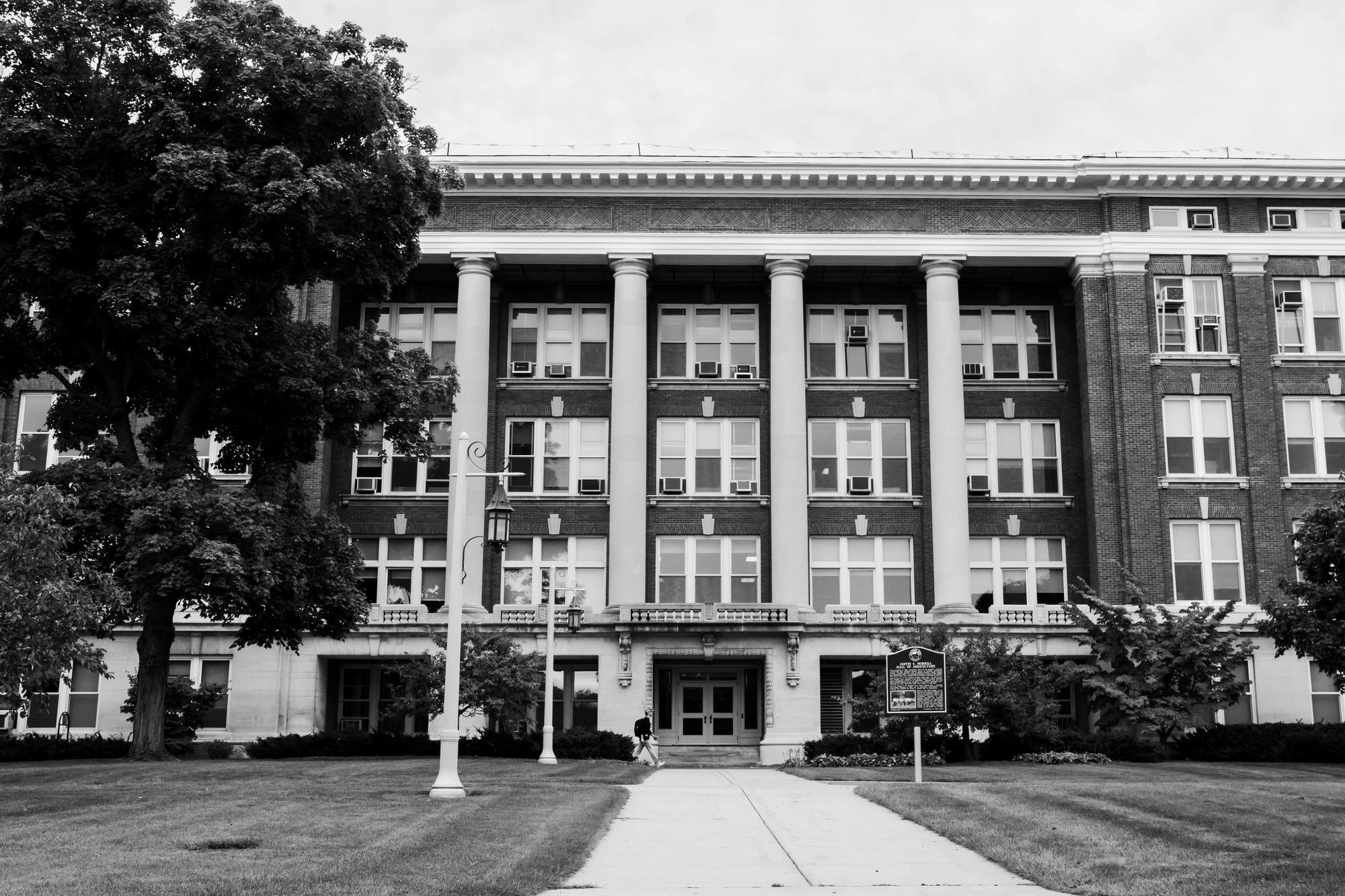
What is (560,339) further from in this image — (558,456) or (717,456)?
(717,456)

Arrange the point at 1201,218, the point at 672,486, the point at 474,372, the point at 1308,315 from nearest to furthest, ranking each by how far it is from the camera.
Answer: the point at 474,372 → the point at 1308,315 → the point at 1201,218 → the point at 672,486

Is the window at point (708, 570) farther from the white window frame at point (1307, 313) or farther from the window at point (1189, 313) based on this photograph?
the white window frame at point (1307, 313)

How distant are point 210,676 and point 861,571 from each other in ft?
68.8

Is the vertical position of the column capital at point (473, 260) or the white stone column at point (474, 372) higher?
the column capital at point (473, 260)

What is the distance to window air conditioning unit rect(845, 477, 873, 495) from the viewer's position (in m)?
46.9

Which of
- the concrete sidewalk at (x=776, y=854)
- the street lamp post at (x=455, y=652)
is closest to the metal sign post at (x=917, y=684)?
the concrete sidewalk at (x=776, y=854)

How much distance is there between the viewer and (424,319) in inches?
1912

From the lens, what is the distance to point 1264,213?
151ft

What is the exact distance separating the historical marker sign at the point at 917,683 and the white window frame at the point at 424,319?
→ 2463cm

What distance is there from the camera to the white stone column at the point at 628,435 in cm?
4416

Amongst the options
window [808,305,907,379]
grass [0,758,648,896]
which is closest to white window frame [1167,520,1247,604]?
window [808,305,907,379]

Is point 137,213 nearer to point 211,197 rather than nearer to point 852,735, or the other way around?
point 211,197

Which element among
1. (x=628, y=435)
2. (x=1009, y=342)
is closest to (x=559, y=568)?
(x=628, y=435)

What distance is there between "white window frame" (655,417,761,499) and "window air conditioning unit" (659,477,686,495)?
104 mm
